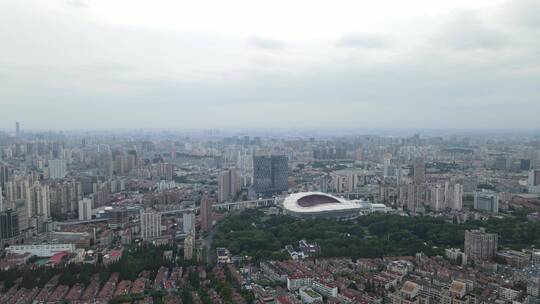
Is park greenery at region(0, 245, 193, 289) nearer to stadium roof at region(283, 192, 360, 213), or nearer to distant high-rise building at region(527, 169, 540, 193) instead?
stadium roof at region(283, 192, 360, 213)

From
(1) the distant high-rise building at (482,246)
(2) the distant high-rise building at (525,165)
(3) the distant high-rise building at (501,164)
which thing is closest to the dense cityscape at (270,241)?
(1) the distant high-rise building at (482,246)

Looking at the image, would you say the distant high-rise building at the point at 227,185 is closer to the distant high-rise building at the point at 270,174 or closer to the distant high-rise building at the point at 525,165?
the distant high-rise building at the point at 270,174

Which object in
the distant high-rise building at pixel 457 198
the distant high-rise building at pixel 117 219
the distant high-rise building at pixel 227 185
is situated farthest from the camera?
the distant high-rise building at pixel 227 185

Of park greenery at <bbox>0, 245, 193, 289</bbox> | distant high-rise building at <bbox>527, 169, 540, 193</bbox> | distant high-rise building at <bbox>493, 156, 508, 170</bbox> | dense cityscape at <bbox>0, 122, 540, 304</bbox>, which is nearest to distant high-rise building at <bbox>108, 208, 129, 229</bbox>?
dense cityscape at <bbox>0, 122, 540, 304</bbox>

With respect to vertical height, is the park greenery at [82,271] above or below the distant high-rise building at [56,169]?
below

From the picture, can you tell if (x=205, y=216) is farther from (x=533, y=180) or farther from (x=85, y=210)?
(x=533, y=180)

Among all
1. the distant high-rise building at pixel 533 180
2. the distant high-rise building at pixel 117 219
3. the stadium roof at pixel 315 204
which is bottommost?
the distant high-rise building at pixel 117 219

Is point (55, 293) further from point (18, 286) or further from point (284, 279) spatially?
point (284, 279)
